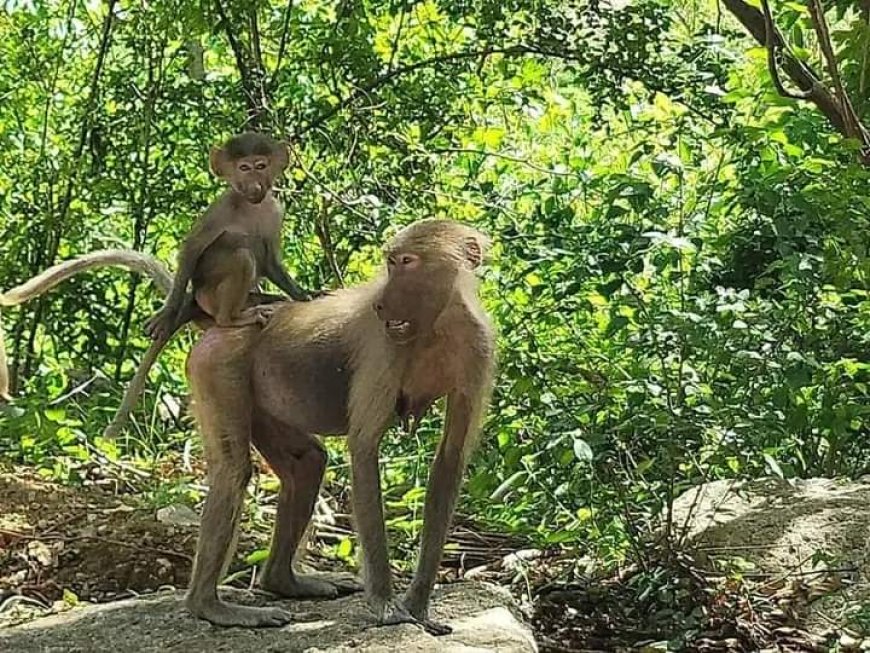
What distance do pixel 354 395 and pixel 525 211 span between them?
8.76 ft

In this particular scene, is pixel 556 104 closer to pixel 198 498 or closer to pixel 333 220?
pixel 333 220

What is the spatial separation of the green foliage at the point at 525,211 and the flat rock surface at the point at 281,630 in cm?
83

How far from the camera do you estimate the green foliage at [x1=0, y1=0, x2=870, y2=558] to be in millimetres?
5527

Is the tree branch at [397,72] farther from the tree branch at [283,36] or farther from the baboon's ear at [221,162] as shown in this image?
the baboon's ear at [221,162]

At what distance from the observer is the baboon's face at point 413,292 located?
4191 mm

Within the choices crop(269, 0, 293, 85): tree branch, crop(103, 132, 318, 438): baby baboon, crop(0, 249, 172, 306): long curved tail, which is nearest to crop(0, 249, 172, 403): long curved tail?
crop(0, 249, 172, 306): long curved tail

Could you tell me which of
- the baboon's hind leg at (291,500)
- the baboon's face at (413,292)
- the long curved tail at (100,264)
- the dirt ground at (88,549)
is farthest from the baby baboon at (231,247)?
the dirt ground at (88,549)

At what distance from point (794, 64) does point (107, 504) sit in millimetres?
4174

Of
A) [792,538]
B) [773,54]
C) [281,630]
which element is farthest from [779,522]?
[281,630]

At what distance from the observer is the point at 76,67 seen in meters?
9.08

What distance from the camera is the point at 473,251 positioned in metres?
4.36

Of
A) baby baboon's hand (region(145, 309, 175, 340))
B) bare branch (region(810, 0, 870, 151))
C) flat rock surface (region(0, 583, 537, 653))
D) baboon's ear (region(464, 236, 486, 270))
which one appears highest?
bare branch (region(810, 0, 870, 151))

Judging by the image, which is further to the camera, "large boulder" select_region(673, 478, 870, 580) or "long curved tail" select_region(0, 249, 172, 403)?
"large boulder" select_region(673, 478, 870, 580)

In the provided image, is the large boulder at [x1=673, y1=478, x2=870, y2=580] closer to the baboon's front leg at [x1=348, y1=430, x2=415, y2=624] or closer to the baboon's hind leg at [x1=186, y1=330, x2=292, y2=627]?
the baboon's front leg at [x1=348, y1=430, x2=415, y2=624]
